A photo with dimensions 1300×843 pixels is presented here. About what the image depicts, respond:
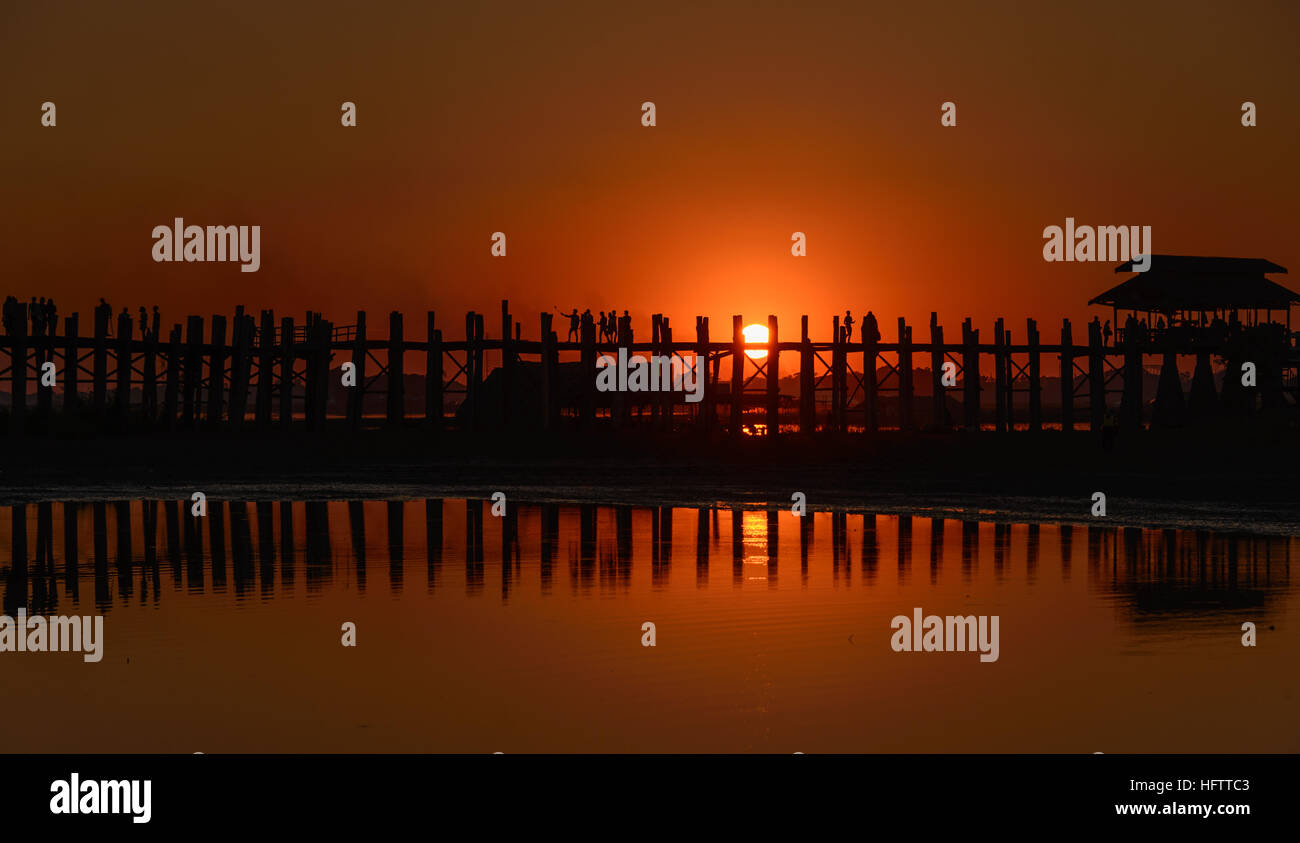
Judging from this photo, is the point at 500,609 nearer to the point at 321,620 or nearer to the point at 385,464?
the point at 321,620

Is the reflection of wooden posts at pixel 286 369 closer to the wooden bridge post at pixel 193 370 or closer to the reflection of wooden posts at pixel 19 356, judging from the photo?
the wooden bridge post at pixel 193 370

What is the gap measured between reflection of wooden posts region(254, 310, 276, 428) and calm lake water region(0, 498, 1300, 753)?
29.9 meters

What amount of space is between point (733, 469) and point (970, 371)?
64.0 ft

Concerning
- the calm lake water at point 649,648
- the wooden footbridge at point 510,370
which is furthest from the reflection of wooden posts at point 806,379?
the calm lake water at point 649,648

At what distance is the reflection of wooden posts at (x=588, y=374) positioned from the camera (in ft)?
153

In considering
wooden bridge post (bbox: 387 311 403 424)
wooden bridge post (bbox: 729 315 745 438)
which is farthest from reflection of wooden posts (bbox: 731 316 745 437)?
wooden bridge post (bbox: 387 311 403 424)

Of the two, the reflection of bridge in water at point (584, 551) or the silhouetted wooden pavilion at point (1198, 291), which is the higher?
the silhouetted wooden pavilion at point (1198, 291)

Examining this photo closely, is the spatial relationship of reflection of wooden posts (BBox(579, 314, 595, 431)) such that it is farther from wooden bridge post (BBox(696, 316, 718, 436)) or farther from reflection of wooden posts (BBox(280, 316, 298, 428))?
reflection of wooden posts (BBox(280, 316, 298, 428))

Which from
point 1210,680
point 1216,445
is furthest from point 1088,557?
point 1216,445

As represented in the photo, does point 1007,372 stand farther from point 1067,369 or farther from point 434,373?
point 434,373

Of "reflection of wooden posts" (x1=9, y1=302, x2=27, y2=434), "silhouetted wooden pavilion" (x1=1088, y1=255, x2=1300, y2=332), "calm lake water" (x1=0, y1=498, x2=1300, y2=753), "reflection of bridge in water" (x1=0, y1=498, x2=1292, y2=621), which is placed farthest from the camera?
"silhouetted wooden pavilion" (x1=1088, y1=255, x2=1300, y2=332)

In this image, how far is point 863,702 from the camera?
916cm

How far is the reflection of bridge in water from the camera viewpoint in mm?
14102
